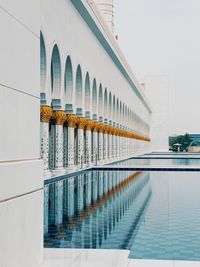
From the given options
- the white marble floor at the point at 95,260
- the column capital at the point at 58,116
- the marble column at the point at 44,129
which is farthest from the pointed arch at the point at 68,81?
the white marble floor at the point at 95,260

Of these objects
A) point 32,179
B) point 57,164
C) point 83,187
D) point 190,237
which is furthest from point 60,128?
point 32,179

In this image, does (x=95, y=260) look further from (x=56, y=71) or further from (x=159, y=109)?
(x=159, y=109)

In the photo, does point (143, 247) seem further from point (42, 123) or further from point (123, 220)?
point (42, 123)

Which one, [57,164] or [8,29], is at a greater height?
[8,29]

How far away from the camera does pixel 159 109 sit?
204 feet

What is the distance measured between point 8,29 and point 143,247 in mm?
2164

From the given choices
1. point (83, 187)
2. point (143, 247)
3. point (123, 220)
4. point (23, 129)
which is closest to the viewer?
point (23, 129)

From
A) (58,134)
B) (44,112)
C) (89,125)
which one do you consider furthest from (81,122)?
(44,112)

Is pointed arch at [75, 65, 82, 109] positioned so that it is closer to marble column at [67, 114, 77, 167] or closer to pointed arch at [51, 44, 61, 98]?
marble column at [67, 114, 77, 167]

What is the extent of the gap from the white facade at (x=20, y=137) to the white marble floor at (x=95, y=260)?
0.61 feet

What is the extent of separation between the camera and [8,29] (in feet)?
10.1

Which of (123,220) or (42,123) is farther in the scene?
(42,123)

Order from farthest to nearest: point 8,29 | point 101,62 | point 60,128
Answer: point 101,62 < point 60,128 < point 8,29

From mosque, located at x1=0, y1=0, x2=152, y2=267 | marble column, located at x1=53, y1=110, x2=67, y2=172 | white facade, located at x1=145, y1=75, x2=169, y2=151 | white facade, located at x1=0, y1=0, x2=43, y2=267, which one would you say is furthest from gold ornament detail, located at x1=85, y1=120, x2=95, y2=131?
white facade, located at x1=145, y1=75, x2=169, y2=151
